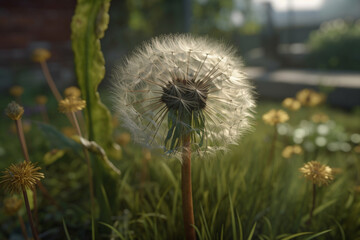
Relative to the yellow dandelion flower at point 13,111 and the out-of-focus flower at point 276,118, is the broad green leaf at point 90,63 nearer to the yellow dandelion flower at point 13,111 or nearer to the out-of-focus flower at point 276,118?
the yellow dandelion flower at point 13,111

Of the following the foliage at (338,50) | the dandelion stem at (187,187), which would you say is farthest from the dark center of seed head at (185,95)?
the foliage at (338,50)

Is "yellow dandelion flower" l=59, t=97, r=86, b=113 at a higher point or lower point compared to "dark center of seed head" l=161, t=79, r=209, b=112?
lower

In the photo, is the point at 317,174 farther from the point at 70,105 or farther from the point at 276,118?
the point at 70,105

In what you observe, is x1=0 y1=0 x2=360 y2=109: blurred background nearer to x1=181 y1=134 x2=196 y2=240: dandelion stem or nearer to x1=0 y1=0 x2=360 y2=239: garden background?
x1=0 y1=0 x2=360 y2=239: garden background

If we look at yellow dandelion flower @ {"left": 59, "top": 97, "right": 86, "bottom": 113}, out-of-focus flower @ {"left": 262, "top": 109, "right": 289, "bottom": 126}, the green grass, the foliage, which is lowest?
the green grass

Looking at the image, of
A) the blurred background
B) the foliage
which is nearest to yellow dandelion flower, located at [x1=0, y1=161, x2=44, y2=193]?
the blurred background

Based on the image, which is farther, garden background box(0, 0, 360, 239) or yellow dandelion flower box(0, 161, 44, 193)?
garden background box(0, 0, 360, 239)
